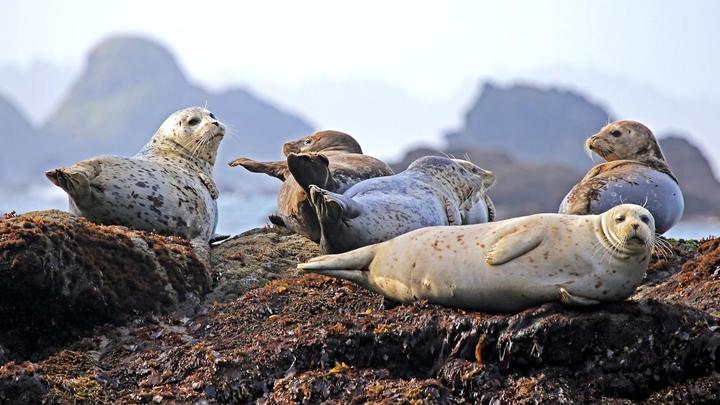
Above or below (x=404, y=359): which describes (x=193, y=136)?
above

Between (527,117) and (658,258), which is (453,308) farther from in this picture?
(527,117)

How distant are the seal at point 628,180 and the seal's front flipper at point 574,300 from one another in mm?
3677

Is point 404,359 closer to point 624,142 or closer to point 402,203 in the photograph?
point 402,203

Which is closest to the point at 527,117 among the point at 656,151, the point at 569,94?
the point at 569,94

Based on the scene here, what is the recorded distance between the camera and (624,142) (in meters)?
12.4

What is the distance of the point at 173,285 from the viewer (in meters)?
8.99

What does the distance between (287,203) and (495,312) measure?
4.15 meters

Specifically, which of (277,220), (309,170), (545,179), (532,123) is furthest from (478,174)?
(532,123)

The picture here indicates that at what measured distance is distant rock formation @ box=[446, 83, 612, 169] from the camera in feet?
533

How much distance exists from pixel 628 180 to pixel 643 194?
20 centimetres

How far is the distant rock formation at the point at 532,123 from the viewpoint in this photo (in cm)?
16238

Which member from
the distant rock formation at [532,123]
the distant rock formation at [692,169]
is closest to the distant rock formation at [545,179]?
the distant rock formation at [692,169]

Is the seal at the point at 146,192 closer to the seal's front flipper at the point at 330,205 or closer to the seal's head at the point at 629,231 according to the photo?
the seal's front flipper at the point at 330,205

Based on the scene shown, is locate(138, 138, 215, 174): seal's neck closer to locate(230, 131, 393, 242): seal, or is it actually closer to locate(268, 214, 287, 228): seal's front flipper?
locate(230, 131, 393, 242): seal
